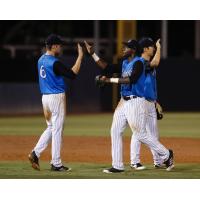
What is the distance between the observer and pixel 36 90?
2728 centimetres

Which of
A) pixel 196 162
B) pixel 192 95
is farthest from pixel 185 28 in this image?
pixel 196 162

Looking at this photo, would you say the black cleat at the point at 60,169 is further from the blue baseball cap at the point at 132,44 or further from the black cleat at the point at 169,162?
the blue baseball cap at the point at 132,44

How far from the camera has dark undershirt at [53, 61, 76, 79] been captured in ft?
37.0

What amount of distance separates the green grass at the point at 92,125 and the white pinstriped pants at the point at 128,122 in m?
7.36

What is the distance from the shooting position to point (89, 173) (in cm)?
1138

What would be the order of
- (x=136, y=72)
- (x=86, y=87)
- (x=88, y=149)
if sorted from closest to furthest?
1. (x=136, y=72)
2. (x=88, y=149)
3. (x=86, y=87)

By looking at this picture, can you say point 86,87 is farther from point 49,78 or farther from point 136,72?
point 136,72

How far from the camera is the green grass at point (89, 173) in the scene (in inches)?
431

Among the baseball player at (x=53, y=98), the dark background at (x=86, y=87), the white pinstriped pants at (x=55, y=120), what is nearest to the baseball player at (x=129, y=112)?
the baseball player at (x=53, y=98)

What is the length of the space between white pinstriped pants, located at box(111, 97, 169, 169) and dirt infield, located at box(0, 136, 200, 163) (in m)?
1.86

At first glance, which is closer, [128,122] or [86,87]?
[128,122]

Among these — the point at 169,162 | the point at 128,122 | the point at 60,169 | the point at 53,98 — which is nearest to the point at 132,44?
the point at 128,122

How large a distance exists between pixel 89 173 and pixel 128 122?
3.04ft

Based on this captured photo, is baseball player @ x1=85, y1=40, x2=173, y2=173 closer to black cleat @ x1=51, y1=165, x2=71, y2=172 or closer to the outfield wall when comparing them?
black cleat @ x1=51, y1=165, x2=71, y2=172
